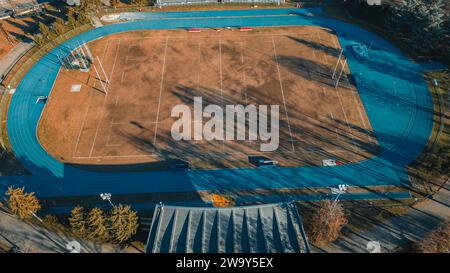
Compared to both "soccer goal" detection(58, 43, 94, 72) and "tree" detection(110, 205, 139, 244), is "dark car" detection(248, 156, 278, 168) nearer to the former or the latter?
"tree" detection(110, 205, 139, 244)

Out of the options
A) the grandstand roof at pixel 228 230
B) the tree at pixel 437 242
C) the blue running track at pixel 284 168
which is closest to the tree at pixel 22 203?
the blue running track at pixel 284 168

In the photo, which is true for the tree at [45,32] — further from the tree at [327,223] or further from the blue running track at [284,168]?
the tree at [327,223]

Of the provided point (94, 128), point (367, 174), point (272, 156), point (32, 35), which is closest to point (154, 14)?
point (32, 35)

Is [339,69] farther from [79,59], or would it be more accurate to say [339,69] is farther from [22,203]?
[22,203]

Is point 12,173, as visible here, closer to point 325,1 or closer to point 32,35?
point 32,35

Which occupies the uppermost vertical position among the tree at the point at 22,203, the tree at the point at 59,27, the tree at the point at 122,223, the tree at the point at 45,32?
the tree at the point at 59,27

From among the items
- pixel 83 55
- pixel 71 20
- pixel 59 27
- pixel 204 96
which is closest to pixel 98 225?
pixel 204 96
